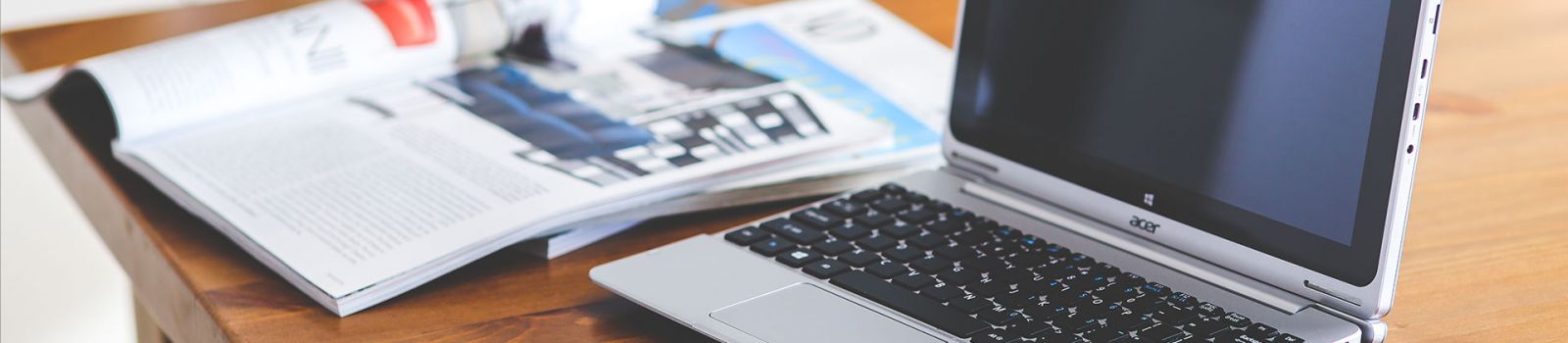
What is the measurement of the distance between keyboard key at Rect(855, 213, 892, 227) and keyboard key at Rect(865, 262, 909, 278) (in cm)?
5

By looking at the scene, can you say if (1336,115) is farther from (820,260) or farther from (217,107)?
(217,107)

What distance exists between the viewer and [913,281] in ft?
2.06

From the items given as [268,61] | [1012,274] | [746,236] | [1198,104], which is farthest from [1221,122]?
[268,61]

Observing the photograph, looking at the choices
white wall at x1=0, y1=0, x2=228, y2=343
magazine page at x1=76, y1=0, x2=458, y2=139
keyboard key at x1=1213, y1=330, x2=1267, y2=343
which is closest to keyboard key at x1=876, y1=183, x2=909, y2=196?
keyboard key at x1=1213, y1=330, x2=1267, y2=343

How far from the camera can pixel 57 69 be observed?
97cm

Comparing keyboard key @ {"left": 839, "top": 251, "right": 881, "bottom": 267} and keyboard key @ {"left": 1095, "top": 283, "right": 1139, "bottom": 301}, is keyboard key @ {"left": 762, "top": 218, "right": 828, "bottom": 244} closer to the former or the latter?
keyboard key @ {"left": 839, "top": 251, "right": 881, "bottom": 267}

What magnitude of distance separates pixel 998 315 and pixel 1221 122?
0.14 metres

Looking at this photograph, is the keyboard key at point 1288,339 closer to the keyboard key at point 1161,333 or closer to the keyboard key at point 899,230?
the keyboard key at point 1161,333

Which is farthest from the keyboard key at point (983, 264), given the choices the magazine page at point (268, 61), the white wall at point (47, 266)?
the white wall at point (47, 266)

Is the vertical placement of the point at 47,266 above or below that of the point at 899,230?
below

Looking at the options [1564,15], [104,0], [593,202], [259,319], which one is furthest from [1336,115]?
[104,0]

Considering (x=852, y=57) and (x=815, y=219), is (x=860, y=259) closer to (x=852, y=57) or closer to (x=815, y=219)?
(x=815, y=219)

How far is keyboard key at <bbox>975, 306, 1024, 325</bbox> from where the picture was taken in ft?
1.93

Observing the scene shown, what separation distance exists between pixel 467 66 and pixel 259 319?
361mm
